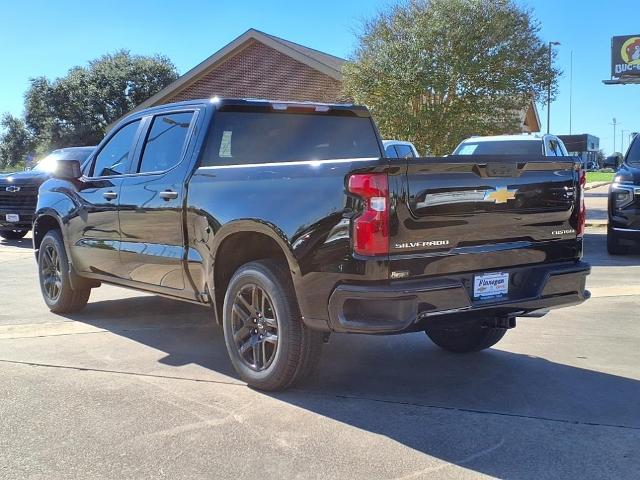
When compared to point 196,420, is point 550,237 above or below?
above

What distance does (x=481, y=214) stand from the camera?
4059 millimetres

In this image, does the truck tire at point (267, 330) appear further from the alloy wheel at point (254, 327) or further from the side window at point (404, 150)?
the side window at point (404, 150)

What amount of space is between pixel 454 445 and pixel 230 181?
226cm

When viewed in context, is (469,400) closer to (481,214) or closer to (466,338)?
(466,338)

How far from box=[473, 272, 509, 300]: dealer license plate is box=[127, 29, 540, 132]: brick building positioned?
19369 millimetres

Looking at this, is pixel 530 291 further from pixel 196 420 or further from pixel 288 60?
pixel 288 60

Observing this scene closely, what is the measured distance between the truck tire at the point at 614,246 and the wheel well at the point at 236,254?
8.01 meters

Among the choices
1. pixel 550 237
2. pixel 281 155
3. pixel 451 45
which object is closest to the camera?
pixel 550 237

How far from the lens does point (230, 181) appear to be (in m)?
Answer: 4.59

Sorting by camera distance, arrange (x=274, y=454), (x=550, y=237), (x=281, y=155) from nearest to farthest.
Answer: (x=274, y=454) < (x=550, y=237) < (x=281, y=155)

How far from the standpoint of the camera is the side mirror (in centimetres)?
639

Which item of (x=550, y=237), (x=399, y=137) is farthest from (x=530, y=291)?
(x=399, y=137)

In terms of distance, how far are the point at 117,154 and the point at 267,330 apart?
8.95ft

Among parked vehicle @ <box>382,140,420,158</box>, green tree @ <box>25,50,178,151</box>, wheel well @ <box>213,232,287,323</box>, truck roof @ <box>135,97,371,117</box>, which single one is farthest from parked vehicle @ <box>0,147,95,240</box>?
green tree @ <box>25,50,178,151</box>
